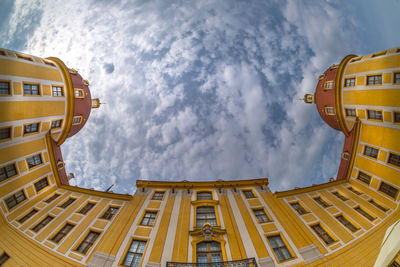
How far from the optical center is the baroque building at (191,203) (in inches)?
616

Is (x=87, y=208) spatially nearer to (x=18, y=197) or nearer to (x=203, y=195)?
(x=18, y=197)

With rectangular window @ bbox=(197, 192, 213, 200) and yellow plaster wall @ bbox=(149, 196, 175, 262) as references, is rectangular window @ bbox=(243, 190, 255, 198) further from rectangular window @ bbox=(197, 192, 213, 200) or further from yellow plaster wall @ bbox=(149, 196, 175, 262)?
yellow plaster wall @ bbox=(149, 196, 175, 262)

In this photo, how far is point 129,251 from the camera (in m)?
16.0

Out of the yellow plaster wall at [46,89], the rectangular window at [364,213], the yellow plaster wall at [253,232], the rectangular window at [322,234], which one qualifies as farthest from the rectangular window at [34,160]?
the rectangular window at [364,213]

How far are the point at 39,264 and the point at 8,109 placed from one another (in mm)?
17932

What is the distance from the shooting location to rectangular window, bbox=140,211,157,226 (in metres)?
19.3

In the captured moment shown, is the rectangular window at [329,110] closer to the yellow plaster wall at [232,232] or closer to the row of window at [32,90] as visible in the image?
the yellow plaster wall at [232,232]

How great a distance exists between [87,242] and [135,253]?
19.8 ft

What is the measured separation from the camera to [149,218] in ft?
65.5

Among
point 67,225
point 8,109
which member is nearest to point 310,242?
point 67,225

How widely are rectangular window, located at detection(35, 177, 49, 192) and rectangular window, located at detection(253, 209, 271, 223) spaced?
105ft

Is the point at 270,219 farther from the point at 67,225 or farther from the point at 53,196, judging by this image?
the point at 53,196

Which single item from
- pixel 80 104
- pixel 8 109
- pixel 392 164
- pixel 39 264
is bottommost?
pixel 39 264

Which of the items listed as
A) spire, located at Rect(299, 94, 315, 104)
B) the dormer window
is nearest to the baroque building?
the dormer window
